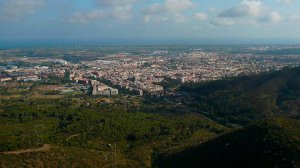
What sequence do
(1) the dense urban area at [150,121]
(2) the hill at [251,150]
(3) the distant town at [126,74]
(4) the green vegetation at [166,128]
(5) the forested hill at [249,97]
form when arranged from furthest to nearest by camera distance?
(3) the distant town at [126,74] < (5) the forested hill at [249,97] < (1) the dense urban area at [150,121] < (4) the green vegetation at [166,128] < (2) the hill at [251,150]

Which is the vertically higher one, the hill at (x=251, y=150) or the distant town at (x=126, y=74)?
the hill at (x=251, y=150)

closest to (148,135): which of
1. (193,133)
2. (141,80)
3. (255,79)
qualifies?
(193,133)

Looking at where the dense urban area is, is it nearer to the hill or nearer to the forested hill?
the hill

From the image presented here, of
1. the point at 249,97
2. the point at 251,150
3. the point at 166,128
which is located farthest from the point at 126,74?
the point at 251,150

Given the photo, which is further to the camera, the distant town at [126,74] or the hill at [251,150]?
the distant town at [126,74]

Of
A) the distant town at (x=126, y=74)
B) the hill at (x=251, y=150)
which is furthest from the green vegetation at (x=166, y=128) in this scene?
the distant town at (x=126, y=74)

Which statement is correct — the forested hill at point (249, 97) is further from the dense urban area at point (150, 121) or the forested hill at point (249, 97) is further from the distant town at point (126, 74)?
the distant town at point (126, 74)

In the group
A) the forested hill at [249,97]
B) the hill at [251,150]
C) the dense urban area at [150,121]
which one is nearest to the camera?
the hill at [251,150]
